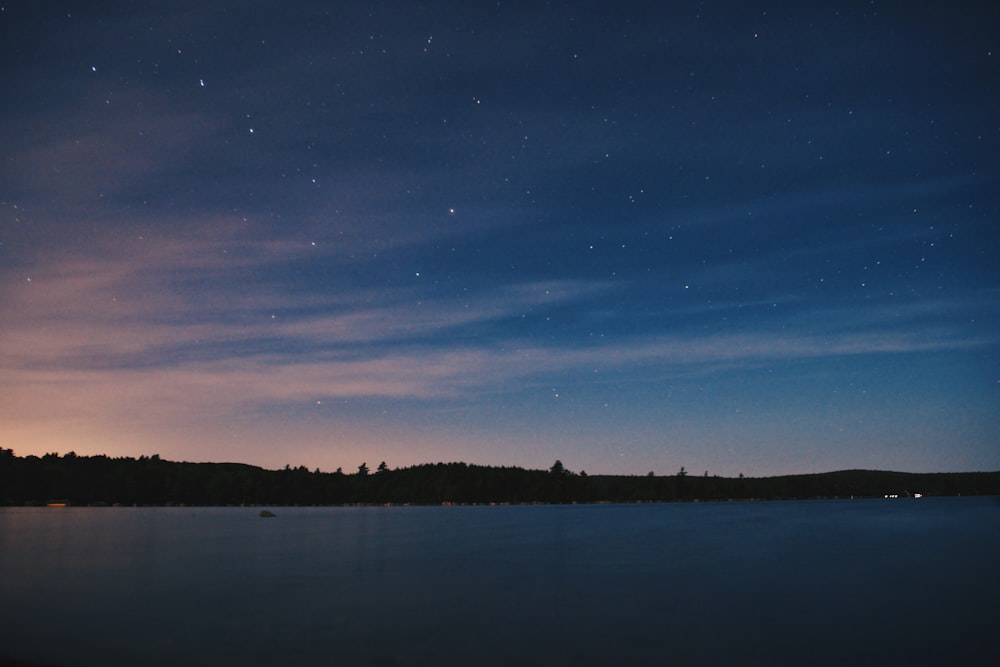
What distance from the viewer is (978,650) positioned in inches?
1026

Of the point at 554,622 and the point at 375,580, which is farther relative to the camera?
the point at 375,580

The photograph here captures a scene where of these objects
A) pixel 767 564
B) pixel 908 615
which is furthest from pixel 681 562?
pixel 908 615

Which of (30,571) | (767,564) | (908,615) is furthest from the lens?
(767,564)

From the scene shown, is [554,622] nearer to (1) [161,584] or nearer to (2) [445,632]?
(2) [445,632]

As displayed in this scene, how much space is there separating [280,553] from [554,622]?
38736 millimetres

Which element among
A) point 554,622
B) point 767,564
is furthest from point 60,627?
point 767,564

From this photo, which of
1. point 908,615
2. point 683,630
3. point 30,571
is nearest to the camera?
point 683,630

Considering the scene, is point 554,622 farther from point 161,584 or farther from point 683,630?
point 161,584

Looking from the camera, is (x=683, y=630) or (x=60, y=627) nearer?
→ (x=60, y=627)

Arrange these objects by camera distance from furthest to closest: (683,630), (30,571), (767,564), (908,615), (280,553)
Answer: (280,553)
(767,564)
(30,571)
(908,615)
(683,630)

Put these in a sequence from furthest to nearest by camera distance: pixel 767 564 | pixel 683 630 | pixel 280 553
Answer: pixel 280 553, pixel 767 564, pixel 683 630

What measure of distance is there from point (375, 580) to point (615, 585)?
13.7 meters

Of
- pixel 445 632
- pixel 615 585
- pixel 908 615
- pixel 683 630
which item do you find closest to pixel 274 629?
pixel 445 632

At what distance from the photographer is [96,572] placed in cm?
4619
